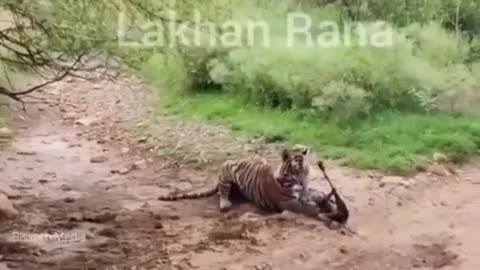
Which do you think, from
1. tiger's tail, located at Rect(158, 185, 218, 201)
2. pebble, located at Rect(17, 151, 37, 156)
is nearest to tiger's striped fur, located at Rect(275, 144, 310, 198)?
tiger's tail, located at Rect(158, 185, 218, 201)

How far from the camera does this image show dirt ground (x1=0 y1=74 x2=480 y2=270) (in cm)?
398

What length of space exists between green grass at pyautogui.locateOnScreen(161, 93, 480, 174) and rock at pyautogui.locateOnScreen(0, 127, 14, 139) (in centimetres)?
153

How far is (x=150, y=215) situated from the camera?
15.6 ft

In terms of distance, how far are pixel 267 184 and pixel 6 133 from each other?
9.70 feet

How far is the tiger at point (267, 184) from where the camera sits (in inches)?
185

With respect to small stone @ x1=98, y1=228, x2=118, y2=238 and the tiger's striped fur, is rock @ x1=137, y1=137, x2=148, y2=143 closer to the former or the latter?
the tiger's striped fur

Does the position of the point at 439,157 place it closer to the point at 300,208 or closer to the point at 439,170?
the point at 439,170

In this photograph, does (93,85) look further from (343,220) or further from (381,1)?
(343,220)

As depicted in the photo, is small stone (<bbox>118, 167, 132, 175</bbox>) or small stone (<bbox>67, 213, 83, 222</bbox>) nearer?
small stone (<bbox>67, 213, 83, 222</bbox>)

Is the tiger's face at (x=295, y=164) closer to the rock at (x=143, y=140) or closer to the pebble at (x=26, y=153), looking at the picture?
the rock at (x=143, y=140)

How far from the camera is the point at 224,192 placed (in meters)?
5.04

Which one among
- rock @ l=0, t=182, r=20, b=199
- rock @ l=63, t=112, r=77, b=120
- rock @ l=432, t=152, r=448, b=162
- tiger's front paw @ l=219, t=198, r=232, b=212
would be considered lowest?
tiger's front paw @ l=219, t=198, r=232, b=212

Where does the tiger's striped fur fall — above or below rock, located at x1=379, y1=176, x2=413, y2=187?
Answer: above

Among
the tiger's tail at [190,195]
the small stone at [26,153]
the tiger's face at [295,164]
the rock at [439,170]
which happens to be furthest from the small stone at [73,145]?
the rock at [439,170]
